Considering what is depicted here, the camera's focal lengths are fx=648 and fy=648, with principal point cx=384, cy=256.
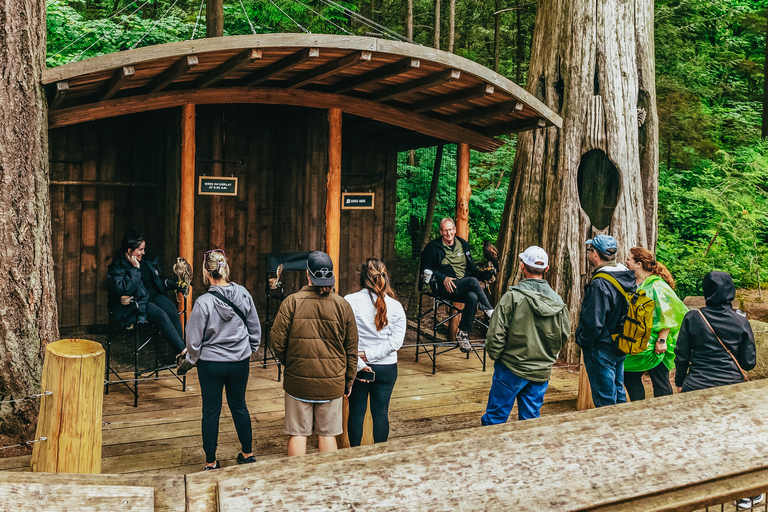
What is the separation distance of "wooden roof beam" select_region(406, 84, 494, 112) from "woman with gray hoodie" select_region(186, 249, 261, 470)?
3.27 meters

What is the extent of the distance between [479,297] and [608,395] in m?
2.57

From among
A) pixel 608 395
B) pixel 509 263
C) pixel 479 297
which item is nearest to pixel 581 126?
pixel 509 263

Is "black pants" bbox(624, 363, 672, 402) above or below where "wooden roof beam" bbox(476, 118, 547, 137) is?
below

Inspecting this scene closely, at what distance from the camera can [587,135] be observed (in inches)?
303

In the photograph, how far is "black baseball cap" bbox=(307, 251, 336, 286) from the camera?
3.81 metres

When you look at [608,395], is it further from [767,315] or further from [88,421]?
[767,315]

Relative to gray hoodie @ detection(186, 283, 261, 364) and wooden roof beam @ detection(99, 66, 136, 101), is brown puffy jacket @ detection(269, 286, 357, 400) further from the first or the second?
wooden roof beam @ detection(99, 66, 136, 101)

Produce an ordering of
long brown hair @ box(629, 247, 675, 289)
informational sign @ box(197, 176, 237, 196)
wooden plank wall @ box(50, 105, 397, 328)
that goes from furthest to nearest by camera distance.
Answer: wooden plank wall @ box(50, 105, 397, 328), informational sign @ box(197, 176, 237, 196), long brown hair @ box(629, 247, 675, 289)

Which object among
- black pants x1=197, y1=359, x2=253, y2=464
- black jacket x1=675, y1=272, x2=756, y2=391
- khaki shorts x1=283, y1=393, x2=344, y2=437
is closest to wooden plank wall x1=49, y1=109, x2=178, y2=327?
black pants x1=197, y1=359, x2=253, y2=464

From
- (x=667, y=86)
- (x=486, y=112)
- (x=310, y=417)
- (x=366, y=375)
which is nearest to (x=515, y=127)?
(x=486, y=112)

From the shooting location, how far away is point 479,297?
7.13 m

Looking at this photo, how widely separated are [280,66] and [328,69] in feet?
1.44

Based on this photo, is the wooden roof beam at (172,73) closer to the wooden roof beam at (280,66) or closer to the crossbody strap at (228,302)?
the wooden roof beam at (280,66)

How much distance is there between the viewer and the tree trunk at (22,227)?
4508 millimetres
